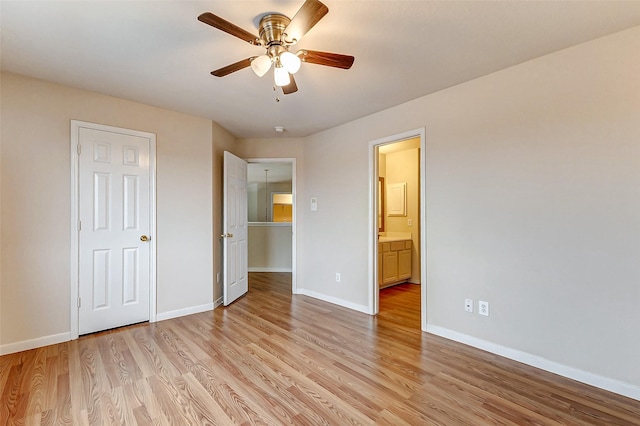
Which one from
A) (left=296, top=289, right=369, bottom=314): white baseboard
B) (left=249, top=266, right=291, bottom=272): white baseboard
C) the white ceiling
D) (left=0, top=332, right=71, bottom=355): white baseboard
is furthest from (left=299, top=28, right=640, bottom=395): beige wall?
(left=249, top=266, right=291, bottom=272): white baseboard

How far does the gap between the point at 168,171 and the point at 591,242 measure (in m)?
3.92

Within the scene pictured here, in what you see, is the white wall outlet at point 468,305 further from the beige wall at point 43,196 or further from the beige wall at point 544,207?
the beige wall at point 43,196

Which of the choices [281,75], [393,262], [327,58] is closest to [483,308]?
[393,262]

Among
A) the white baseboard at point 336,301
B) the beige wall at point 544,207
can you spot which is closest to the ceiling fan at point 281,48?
the beige wall at point 544,207

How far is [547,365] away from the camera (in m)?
2.19

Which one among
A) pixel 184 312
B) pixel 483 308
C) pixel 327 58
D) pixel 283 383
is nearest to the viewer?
pixel 327 58

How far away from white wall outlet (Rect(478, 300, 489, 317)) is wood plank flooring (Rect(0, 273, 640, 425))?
0.33m

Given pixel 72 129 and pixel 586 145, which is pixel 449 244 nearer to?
pixel 586 145

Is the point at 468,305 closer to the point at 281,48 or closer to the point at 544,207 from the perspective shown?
the point at 544,207

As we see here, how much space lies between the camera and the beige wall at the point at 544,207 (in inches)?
75.5

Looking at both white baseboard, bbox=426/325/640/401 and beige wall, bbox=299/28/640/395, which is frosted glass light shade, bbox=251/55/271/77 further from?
white baseboard, bbox=426/325/640/401

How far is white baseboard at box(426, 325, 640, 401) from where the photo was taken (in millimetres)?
1901

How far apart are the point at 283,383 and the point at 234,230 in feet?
7.76

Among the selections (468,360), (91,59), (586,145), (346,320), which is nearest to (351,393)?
(468,360)
